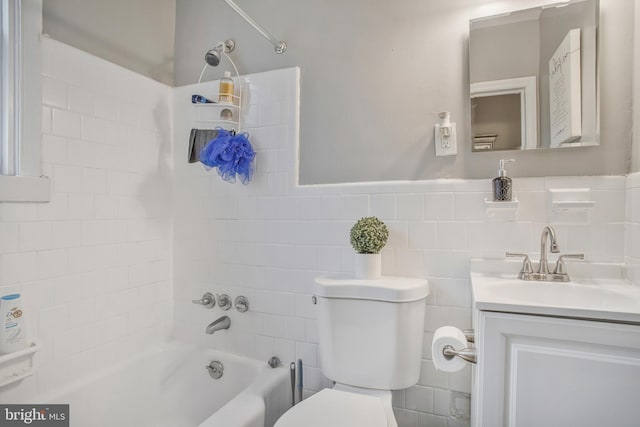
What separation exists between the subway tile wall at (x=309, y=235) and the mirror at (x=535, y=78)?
18 centimetres

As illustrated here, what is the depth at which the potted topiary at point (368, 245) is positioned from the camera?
1.40m

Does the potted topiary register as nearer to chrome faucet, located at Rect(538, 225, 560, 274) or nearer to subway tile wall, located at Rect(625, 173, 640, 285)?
chrome faucet, located at Rect(538, 225, 560, 274)

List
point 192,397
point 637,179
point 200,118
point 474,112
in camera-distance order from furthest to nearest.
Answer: point 200,118
point 192,397
point 474,112
point 637,179

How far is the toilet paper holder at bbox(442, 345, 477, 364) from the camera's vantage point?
3.39ft

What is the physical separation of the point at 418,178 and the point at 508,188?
35 cm

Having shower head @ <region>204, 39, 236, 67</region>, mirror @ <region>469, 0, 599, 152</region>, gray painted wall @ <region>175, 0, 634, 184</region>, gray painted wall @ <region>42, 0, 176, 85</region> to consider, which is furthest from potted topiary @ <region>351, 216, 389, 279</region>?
gray painted wall @ <region>42, 0, 176, 85</region>

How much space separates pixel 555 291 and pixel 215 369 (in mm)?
1532

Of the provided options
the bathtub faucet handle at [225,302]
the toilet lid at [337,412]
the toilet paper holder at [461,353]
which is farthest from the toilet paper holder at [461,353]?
the bathtub faucet handle at [225,302]

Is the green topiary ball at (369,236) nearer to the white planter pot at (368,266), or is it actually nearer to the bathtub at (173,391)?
the white planter pot at (368,266)

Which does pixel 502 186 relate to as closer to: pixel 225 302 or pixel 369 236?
pixel 369 236

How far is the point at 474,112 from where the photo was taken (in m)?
1.43

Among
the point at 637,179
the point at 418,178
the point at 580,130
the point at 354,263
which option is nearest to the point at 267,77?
the point at 418,178

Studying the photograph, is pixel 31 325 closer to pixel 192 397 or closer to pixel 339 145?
pixel 192 397

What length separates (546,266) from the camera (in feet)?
4.14
